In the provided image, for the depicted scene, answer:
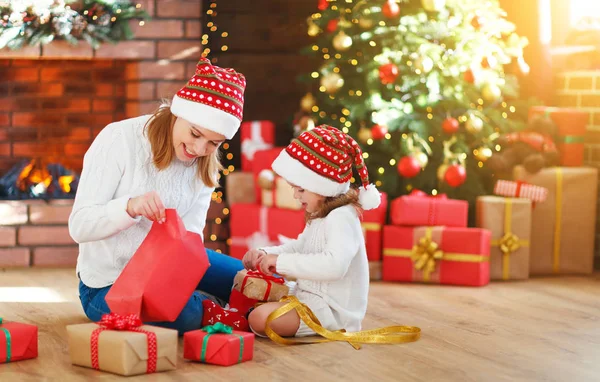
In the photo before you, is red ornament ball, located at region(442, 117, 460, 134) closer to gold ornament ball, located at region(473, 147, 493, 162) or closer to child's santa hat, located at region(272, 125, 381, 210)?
gold ornament ball, located at region(473, 147, 493, 162)

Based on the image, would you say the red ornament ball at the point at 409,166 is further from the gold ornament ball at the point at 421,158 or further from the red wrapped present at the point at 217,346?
the red wrapped present at the point at 217,346

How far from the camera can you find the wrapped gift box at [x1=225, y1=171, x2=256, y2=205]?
13.8 ft

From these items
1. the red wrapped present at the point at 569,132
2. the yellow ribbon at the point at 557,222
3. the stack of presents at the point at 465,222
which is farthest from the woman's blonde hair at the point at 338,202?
the red wrapped present at the point at 569,132

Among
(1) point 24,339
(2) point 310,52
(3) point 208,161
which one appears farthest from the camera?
(2) point 310,52

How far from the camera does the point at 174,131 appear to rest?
2.50 metres

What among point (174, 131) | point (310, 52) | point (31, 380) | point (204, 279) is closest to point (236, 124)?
point (174, 131)

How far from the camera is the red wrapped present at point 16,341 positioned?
2199 mm

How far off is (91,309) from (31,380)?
0.50 metres

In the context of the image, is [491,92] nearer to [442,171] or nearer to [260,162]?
[442,171]

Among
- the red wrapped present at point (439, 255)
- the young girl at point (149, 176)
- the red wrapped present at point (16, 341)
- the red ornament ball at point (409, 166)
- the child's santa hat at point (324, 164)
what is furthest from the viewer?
the red ornament ball at point (409, 166)

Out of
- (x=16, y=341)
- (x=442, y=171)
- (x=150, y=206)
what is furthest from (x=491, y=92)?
(x=16, y=341)

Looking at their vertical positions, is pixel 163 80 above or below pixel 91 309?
above

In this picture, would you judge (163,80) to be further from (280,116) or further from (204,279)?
(204,279)

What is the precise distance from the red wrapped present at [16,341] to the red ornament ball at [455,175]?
6.55ft
